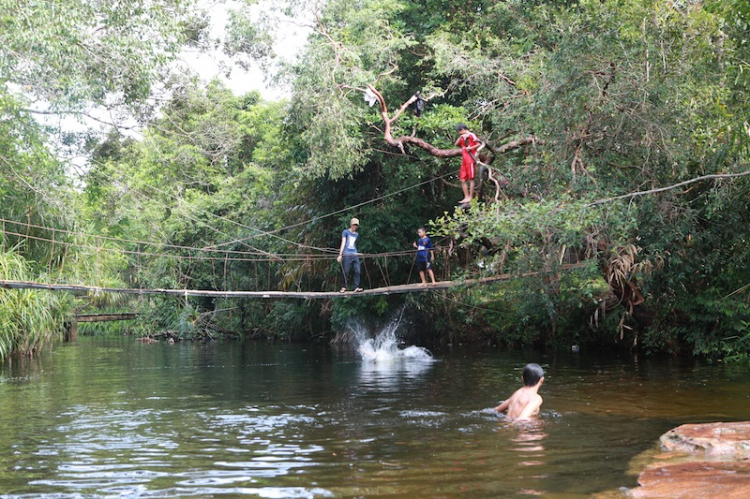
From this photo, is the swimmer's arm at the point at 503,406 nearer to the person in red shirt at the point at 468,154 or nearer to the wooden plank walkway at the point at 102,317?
the person in red shirt at the point at 468,154

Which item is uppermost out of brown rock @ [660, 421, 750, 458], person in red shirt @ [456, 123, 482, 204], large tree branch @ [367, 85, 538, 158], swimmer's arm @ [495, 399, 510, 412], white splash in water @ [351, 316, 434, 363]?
large tree branch @ [367, 85, 538, 158]

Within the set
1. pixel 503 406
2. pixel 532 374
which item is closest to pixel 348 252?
pixel 503 406

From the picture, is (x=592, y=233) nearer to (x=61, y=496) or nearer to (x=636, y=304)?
(x=636, y=304)

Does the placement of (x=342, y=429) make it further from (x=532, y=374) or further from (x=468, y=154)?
(x=468, y=154)

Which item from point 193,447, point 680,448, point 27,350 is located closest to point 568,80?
point 680,448

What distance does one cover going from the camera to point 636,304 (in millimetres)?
14055

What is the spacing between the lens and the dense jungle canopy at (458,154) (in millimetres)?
10555

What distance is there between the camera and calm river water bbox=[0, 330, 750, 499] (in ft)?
16.0

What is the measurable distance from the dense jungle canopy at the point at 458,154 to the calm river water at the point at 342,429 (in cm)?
177

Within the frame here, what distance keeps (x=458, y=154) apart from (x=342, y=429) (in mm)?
8032

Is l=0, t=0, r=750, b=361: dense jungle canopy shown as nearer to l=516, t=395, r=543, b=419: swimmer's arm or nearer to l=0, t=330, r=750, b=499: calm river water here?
l=0, t=330, r=750, b=499: calm river water

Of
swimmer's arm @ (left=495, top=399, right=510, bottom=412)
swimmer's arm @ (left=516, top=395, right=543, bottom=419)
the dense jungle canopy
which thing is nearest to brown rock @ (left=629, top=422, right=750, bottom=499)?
swimmer's arm @ (left=516, top=395, right=543, bottom=419)

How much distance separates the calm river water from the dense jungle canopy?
5.82 ft

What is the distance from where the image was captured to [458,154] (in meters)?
14.0
